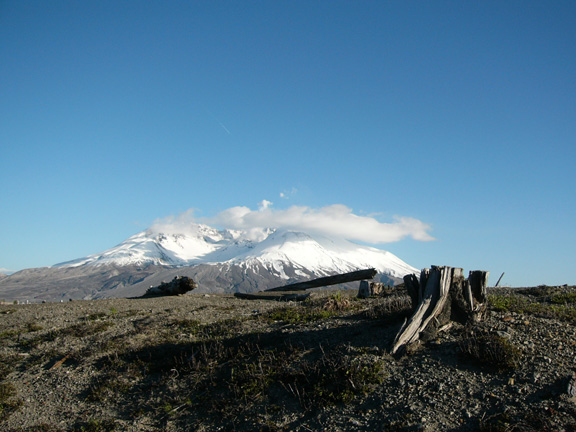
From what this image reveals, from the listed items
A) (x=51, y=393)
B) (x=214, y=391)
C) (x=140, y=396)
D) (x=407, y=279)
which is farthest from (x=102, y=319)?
(x=407, y=279)

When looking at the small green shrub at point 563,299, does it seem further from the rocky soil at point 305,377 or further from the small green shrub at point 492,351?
the small green shrub at point 492,351

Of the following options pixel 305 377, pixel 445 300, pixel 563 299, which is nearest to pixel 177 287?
pixel 305 377

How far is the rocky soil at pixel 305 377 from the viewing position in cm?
880

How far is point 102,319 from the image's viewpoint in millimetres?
19828

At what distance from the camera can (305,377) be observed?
10703 mm

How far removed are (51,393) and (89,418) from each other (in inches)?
96.6

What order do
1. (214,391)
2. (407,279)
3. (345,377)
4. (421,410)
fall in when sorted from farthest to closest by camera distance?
(407,279) < (214,391) < (345,377) < (421,410)

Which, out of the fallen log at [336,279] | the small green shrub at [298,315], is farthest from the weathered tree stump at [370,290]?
the small green shrub at [298,315]

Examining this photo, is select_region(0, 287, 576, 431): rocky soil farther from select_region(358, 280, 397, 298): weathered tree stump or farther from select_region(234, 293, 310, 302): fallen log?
select_region(358, 280, 397, 298): weathered tree stump

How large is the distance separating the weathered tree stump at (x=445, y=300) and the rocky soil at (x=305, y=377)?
0.41 metres

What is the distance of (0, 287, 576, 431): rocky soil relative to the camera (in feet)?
28.9

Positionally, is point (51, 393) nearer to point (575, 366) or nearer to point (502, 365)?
point (502, 365)

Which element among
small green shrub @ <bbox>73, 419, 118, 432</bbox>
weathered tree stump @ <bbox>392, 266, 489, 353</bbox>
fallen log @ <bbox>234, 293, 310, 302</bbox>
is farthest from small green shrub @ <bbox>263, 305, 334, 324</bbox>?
small green shrub @ <bbox>73, 419, 118, 432</bbox>

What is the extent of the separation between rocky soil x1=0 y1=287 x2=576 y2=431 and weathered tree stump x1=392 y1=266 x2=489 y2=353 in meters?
0.41
